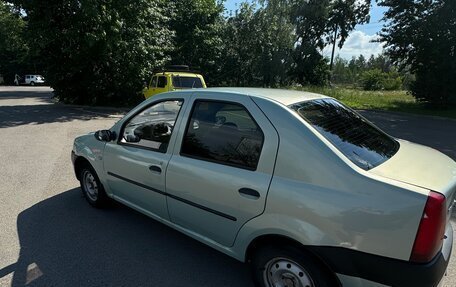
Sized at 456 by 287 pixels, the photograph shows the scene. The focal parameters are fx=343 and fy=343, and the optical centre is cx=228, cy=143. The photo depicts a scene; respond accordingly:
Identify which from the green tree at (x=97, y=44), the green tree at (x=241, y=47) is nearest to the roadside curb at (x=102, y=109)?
the green tree at (x=97, y=44)

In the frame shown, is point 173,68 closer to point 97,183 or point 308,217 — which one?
point 97,183

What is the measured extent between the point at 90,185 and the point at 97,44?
40.9 feet

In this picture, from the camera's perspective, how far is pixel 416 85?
19.1m

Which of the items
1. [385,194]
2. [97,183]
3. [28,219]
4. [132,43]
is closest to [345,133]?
[385,194]

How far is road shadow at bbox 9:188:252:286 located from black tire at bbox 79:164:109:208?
0.46 feet

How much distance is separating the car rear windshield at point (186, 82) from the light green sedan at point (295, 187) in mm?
10472

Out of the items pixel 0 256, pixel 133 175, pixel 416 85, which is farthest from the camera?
pixel 416 85

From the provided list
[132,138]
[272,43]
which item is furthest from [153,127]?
[272,43]

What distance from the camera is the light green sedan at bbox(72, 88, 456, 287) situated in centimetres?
208

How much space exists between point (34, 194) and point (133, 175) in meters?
2.31

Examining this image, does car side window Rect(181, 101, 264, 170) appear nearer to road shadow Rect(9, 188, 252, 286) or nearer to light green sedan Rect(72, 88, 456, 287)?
light green sedan Rect(72, 88, 456, 287)

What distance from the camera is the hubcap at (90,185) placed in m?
4.45

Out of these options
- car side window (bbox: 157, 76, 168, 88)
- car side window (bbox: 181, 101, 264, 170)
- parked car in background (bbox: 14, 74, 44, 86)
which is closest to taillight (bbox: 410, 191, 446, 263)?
car side window (bbox: 181, 101, 264, 170)

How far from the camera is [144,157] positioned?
3475 mm
